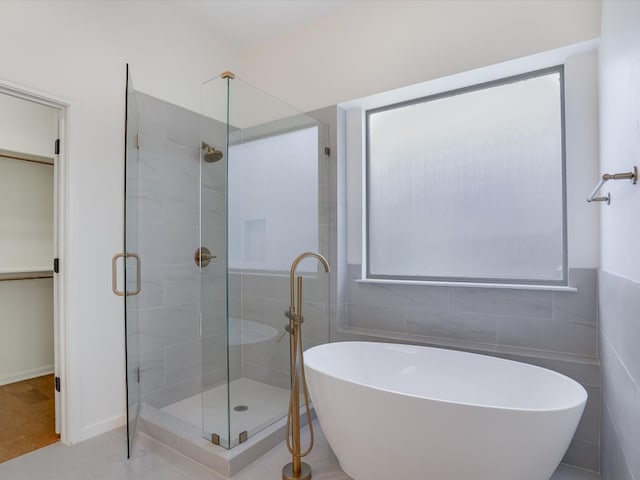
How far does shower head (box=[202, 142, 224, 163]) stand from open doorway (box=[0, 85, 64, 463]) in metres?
1.83

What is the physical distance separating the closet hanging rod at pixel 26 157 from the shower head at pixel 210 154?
2313 millimetres

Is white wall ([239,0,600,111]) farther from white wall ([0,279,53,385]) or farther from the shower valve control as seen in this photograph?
white wall ([0,279,53,385])

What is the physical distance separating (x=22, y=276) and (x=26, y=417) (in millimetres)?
1365

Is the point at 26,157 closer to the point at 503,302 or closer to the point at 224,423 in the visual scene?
the point at 224,423

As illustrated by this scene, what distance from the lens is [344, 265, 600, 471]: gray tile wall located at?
1.97 meters

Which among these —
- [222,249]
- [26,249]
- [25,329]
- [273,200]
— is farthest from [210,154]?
[25,329]

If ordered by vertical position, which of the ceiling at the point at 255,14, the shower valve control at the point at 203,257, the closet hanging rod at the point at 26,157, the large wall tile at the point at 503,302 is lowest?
the large wall tile at the point at 503,302

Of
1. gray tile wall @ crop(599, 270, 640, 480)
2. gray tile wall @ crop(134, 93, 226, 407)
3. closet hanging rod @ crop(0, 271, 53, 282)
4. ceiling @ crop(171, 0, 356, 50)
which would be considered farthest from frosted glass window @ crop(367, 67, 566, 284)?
closet hanging rod @ crop(0, 271, 53, 282)

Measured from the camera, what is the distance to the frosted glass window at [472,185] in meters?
2.27

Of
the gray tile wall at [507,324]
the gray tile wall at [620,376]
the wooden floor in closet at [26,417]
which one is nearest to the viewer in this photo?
the gray tile wall at [620,376]

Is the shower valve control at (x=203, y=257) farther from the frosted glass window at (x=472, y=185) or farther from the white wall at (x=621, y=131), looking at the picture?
the white wall at (x=621, y=131)

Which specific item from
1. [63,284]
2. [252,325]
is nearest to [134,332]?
[63,284]

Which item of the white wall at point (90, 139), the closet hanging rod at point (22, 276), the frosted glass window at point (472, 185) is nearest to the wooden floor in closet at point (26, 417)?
the white wall at point (90, 139)

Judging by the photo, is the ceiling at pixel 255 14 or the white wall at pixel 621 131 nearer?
the white wall at pixel 621 131
